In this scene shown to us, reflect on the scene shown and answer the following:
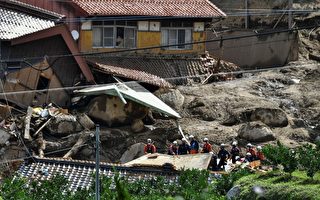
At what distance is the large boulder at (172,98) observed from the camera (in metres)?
46.1

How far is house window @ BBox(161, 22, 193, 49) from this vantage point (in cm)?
4950

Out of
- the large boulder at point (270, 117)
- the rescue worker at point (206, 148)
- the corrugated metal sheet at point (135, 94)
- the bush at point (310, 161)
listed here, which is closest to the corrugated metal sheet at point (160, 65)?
the corrugated metal sheet at point (135, 94)

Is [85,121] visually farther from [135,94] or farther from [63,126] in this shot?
[135,94]

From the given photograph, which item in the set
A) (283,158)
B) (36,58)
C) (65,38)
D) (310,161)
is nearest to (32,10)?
(65,38)

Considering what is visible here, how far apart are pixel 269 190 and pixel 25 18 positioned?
20132 mm

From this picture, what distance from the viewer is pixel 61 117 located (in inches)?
1699

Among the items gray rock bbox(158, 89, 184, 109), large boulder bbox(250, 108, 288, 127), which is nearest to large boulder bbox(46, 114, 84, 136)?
gray rock bbox(158, 89, 184, 109)

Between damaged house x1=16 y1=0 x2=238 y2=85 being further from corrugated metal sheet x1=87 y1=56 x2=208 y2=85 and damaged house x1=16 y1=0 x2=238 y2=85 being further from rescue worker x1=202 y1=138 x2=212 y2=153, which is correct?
rescue worker x1=202 y1=138 x2=212 y2=153

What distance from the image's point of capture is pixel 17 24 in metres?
45.0

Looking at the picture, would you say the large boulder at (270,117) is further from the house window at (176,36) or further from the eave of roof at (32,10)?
the eave of roof at (32,10)

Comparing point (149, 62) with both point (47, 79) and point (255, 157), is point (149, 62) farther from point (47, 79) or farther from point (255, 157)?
point (255, 157)

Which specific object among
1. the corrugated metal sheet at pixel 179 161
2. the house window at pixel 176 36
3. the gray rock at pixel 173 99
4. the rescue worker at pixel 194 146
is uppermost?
the house window at pixel 176 36

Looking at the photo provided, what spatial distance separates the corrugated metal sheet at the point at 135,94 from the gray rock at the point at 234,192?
47.2 feet

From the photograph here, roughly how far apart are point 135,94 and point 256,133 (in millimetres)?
4850
